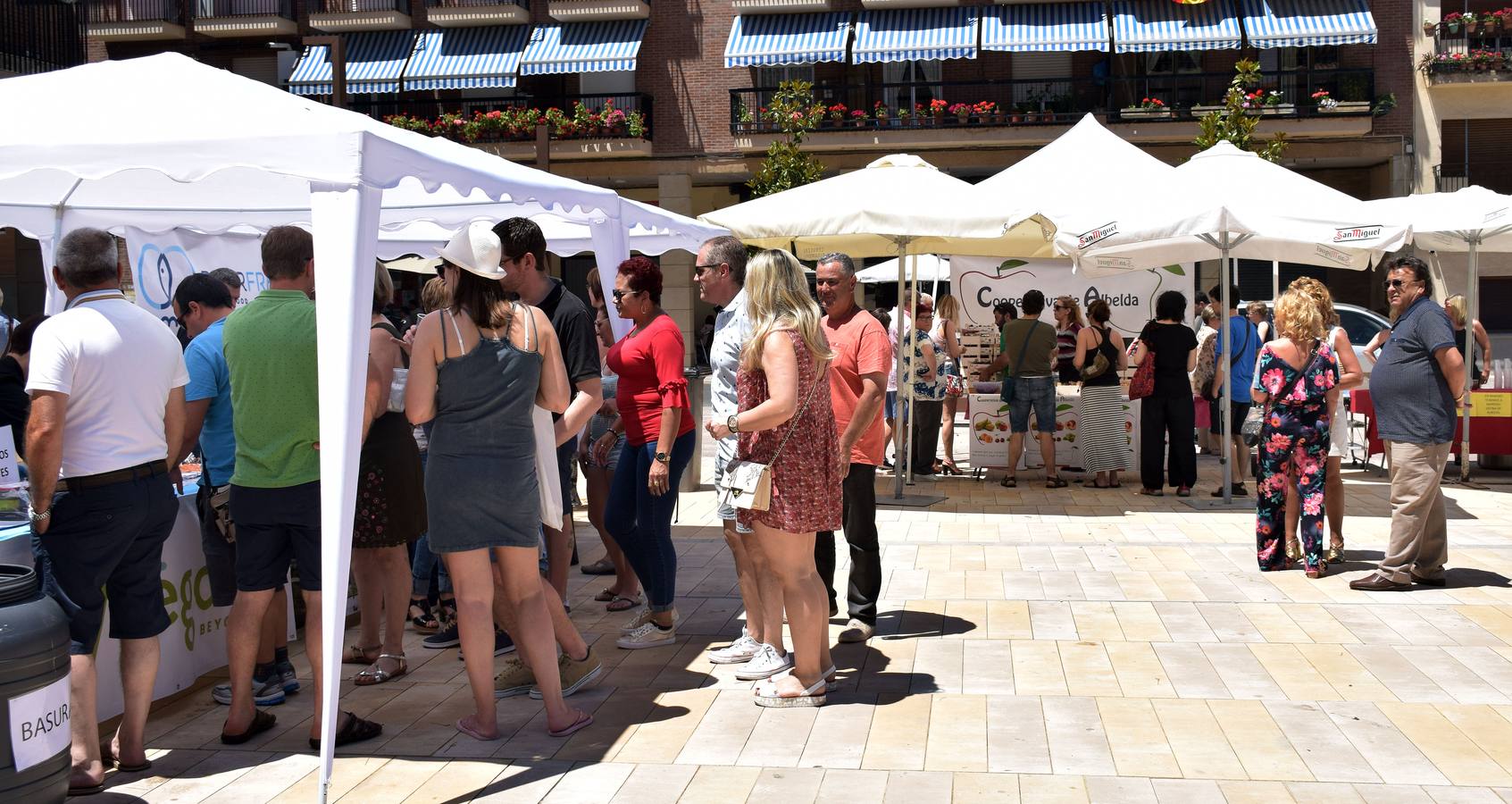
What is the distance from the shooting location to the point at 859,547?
6.54m

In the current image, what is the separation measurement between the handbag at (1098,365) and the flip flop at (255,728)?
27.4ft

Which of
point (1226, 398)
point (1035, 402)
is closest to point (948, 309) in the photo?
point (1035, 402)

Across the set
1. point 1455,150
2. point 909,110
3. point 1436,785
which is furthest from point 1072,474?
point 1455,150

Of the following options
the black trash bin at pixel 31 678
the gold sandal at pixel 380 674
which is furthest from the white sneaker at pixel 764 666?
the black trash bin at pixel 31 678

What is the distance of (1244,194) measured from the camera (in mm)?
10047

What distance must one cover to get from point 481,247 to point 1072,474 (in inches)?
364

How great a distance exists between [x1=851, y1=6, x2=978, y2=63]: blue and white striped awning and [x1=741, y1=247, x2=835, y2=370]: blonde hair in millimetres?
23265

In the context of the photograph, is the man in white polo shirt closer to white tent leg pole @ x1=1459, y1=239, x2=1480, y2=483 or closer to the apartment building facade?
white tent leg pole @ x1=1459, y1=239, x2=1480, y2=483

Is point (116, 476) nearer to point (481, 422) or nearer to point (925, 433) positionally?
point (481, 422)

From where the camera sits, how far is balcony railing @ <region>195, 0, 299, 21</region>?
30797 mm

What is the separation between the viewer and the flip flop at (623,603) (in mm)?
7238

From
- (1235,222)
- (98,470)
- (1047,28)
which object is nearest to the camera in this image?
(98,470)

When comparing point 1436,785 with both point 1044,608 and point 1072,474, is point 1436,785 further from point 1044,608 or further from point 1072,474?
point 1072,474

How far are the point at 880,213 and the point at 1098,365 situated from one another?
2.81 m
